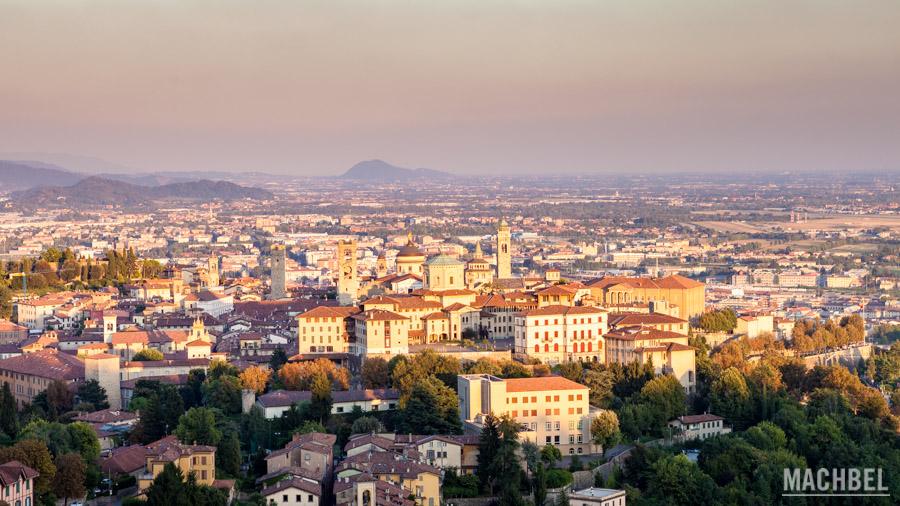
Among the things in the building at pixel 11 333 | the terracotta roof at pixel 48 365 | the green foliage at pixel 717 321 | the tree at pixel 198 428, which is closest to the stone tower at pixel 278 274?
the building at pixel 11 333

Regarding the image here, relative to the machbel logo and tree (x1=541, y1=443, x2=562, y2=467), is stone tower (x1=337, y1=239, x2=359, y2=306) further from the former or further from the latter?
the machbel logo

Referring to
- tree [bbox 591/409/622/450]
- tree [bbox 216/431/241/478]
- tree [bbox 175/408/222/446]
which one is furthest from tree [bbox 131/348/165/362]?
tree [bbox 591/409/622/450]

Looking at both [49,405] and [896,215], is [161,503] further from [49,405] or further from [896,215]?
[896,215]

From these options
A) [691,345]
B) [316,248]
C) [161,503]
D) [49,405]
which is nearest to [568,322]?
[691,345]

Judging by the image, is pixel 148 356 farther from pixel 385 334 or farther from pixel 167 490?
pixel 167 490

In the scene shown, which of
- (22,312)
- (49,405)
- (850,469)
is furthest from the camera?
(22,312)

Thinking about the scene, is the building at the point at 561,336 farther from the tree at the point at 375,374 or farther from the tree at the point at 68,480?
the tree at the point at 68,480
